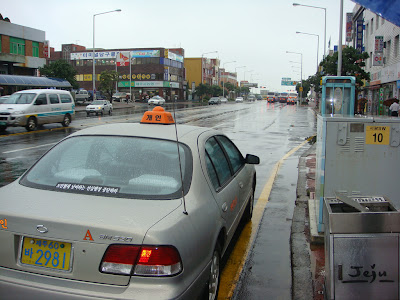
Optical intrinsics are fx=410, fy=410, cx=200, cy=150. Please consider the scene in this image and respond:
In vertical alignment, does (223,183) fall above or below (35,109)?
below

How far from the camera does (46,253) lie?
265 cm

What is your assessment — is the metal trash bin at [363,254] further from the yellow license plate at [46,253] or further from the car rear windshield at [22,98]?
the car rear windshield at [22,98]

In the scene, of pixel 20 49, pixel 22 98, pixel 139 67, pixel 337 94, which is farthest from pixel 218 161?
pixel 139 67

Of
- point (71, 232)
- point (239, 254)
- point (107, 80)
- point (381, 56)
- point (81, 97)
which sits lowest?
point (239, 254)

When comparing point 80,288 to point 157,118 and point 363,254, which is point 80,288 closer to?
point 363,254

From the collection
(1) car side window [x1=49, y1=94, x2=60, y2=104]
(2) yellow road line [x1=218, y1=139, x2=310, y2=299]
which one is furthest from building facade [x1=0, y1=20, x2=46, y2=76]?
(2) yellow road line [x1=218, y1=139, x2=310, y2=299]

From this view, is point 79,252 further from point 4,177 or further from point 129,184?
point 4,177

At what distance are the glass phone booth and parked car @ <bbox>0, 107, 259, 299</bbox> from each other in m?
10.4

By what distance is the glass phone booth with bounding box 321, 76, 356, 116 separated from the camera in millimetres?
13375

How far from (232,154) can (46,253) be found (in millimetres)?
2857

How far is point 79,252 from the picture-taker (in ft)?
8.47

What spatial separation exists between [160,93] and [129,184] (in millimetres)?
77931

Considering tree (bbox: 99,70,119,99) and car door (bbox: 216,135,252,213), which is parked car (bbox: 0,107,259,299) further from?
tree (bbox: 99,70,119,99)

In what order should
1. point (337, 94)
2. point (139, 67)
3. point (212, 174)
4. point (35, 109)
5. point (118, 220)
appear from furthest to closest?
point (139, 67) < point (35, 109) < point (337, 94) < point (212, 174) < point (118, 220)
